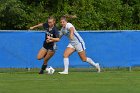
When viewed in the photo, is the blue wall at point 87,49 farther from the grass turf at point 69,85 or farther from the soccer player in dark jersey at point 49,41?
the grass turf at point 69,85

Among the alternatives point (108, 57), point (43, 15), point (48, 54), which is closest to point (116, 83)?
point (48, 54)

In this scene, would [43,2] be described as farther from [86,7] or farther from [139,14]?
[139,14]

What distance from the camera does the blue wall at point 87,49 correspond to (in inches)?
635

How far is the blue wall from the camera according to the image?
16141 mm

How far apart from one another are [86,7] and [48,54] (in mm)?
12454

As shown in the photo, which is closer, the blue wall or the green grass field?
the green grass field

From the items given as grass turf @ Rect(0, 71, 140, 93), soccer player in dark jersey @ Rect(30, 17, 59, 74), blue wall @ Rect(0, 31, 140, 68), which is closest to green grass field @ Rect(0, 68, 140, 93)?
grass turf @ Rect(0, 71, 140, 93)

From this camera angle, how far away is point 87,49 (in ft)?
54.4

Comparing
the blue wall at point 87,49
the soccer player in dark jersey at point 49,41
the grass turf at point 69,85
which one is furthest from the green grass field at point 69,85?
the blue wall at point 87,49

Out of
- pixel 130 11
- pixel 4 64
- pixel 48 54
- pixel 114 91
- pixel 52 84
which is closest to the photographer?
pixel 114 91

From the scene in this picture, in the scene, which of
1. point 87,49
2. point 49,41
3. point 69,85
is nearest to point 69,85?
point 69,85

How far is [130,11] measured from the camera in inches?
1102

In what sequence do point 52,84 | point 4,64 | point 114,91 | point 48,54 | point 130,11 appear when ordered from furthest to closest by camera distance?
point 130,11
point 4,64
point 48,54
point 52,84
point 114,91

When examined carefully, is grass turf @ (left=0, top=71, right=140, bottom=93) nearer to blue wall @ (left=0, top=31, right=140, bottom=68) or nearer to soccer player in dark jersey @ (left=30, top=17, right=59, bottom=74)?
soccer player in dark jersey @ (left=30, top=17, right=59, bottom=74)
